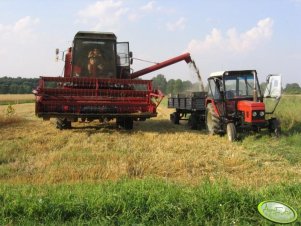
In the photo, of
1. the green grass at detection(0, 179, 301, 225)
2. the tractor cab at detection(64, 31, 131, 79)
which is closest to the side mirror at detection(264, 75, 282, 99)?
the tractor cab at detection(64, 31, 131, 79)

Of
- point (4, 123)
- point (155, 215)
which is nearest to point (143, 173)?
point (155, 215)

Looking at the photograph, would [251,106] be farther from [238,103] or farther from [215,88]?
[215,88]

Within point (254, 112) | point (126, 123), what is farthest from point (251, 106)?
point (126, 123)

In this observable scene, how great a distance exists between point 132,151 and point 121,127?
4233 mm

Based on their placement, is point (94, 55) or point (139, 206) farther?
point (94, 55)

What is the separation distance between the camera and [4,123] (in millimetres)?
14742

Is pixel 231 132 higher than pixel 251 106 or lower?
lower

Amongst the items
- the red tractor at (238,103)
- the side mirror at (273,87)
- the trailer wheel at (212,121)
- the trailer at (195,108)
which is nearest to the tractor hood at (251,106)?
the red tractor at (238,103)

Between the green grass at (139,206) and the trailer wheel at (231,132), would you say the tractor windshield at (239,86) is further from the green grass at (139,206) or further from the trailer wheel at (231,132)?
the green grass at (139,206)

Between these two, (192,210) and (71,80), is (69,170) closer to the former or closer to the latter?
(192,210)

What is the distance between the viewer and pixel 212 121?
11.0 m

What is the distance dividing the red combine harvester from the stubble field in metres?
0.54

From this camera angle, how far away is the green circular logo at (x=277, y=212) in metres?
3.84

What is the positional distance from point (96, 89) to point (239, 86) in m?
3.98
